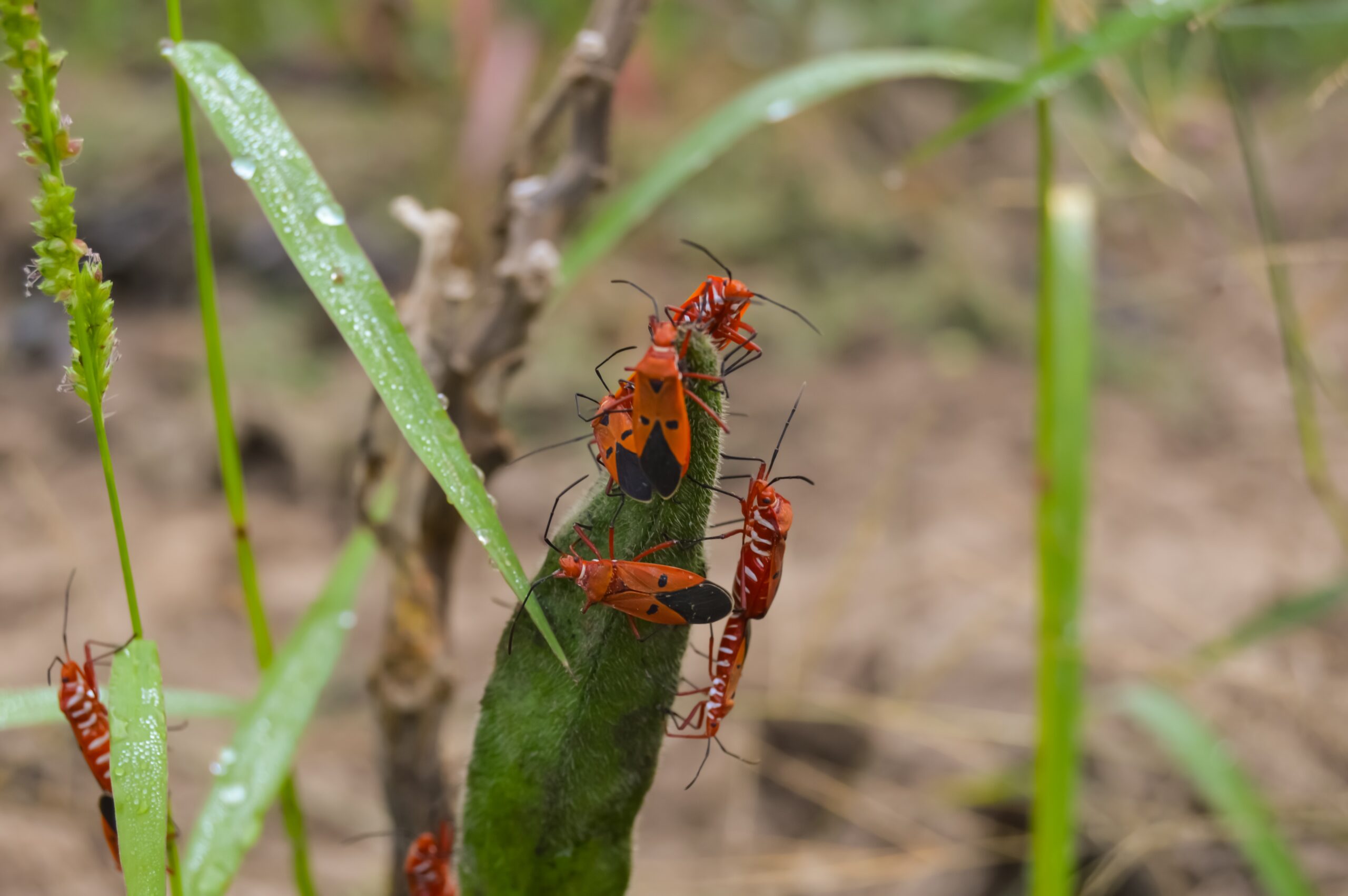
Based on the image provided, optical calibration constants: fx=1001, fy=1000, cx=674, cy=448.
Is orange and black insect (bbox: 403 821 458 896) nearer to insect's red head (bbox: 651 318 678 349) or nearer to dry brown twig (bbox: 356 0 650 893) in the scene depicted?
dry brown twig (bbox: 356 0 650 893)

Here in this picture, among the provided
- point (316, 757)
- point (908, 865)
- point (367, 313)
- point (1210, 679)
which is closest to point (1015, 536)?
point (1210, 679)

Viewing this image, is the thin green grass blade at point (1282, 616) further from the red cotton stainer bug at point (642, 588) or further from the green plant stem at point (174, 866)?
the green plant stem at point (174, 866)

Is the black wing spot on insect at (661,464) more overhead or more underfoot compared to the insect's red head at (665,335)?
more underfoot

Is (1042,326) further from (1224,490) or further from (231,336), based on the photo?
(231,336)

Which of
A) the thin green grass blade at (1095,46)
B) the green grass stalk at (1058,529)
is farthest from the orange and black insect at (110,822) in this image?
the thin green grass blade at (1095,46)

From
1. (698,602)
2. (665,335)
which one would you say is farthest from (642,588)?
(665,335)

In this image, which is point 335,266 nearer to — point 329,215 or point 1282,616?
point 329,215
